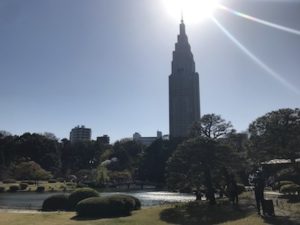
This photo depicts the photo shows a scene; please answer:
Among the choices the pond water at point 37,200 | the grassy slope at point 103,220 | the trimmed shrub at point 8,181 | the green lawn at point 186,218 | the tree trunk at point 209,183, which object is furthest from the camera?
the trimmed shrub at point 8,181

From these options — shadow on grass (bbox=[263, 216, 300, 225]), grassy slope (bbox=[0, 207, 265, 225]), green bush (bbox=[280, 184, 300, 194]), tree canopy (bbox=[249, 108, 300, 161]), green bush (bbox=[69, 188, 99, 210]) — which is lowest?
grassy slope (bbox=[0, 207, 265, 225])

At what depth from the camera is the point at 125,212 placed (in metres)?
27.6

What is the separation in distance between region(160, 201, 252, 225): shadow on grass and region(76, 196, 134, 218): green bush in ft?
9.38

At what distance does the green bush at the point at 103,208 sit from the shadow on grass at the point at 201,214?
9.38 ft

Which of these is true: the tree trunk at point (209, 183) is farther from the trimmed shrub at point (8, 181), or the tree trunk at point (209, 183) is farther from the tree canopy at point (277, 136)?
the trimmed shrub at point (8, 181)

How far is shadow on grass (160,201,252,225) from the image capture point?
23720 millimetres

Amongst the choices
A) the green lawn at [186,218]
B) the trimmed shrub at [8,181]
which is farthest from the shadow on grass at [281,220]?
the trimmed shrub at [8,181]

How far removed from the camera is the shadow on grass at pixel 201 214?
77.8 ft

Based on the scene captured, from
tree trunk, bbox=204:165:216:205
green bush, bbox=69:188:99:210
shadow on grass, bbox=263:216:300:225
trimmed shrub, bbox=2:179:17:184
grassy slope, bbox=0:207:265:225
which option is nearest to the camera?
shadow on grass, bbox=263:216:300:225

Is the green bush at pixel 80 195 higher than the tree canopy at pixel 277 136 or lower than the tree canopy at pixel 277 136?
lower

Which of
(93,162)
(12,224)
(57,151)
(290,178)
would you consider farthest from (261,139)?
(93,162)

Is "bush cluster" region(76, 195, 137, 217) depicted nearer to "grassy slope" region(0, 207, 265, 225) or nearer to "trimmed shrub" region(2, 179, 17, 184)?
"grassy slope" region(0, 207, 265, 225)

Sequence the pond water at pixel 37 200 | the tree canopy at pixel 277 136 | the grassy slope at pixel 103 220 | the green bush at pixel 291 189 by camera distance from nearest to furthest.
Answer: the grassy slope at pixel 103 220 → the green bush at pixel 291 189 → the tree canopy at pixel 277 136 → the pond water at pixel 37 200

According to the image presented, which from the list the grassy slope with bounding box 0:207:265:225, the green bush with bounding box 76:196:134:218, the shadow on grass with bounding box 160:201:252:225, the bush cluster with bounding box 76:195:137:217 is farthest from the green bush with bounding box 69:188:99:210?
the shadow on grass with bounding box 160:201:252:225
